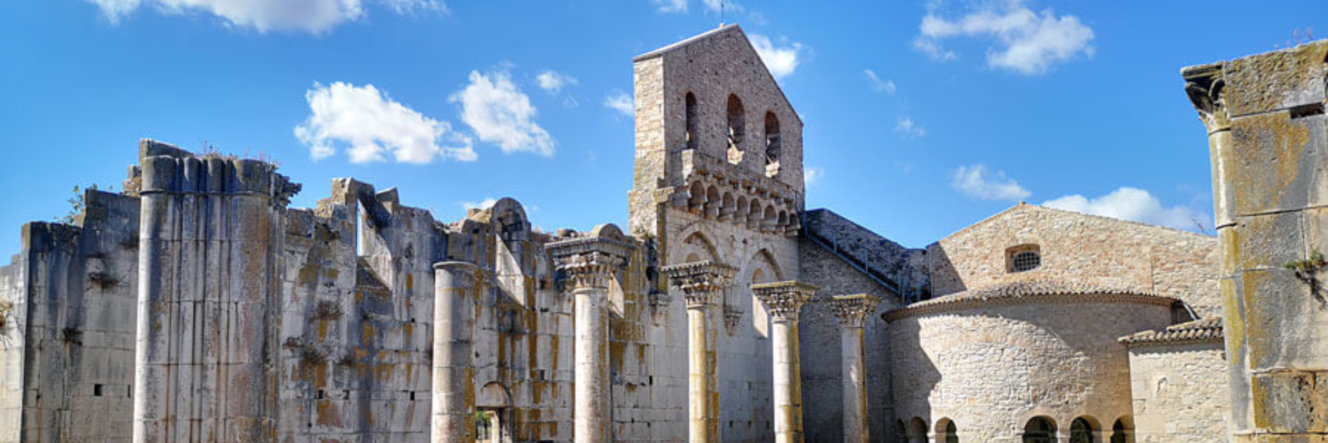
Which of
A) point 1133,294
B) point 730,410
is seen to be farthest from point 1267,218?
point 730,410

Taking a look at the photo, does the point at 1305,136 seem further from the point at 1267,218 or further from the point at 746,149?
the point at 746,149

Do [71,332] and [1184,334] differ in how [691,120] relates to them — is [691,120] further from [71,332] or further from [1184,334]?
[71,332]

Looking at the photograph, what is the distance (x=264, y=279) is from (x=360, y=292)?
25.2ft

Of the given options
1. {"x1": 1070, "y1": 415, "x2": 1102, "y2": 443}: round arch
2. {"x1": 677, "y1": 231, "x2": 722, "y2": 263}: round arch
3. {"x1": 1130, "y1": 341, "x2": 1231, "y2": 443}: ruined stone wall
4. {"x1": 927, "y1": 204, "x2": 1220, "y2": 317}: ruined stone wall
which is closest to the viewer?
{"x1": 1130, "y1": 341, "x2": 1231, "y2": 443}: ruined stone wall

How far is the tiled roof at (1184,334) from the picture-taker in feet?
77.3

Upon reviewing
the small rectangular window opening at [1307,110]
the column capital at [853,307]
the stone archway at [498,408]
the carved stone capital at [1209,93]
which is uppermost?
the carved stone capital at [1209,93]

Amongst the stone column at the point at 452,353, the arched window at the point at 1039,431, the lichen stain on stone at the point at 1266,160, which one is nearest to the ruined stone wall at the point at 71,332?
the stone column at the point at 452,353

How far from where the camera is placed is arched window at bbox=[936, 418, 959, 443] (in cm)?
2692

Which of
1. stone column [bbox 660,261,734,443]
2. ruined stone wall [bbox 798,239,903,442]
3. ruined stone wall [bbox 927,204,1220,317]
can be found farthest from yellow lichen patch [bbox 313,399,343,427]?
ruined stone wall [bbox 927,204,1220,317]

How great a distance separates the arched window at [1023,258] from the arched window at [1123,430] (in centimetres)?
530

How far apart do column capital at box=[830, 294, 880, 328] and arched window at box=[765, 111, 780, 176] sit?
7837mm

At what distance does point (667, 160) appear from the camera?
90.7 ft

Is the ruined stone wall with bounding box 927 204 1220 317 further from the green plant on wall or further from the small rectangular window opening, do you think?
the green plant on wall

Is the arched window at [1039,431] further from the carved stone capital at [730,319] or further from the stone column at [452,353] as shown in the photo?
the stone column at [452,353]
